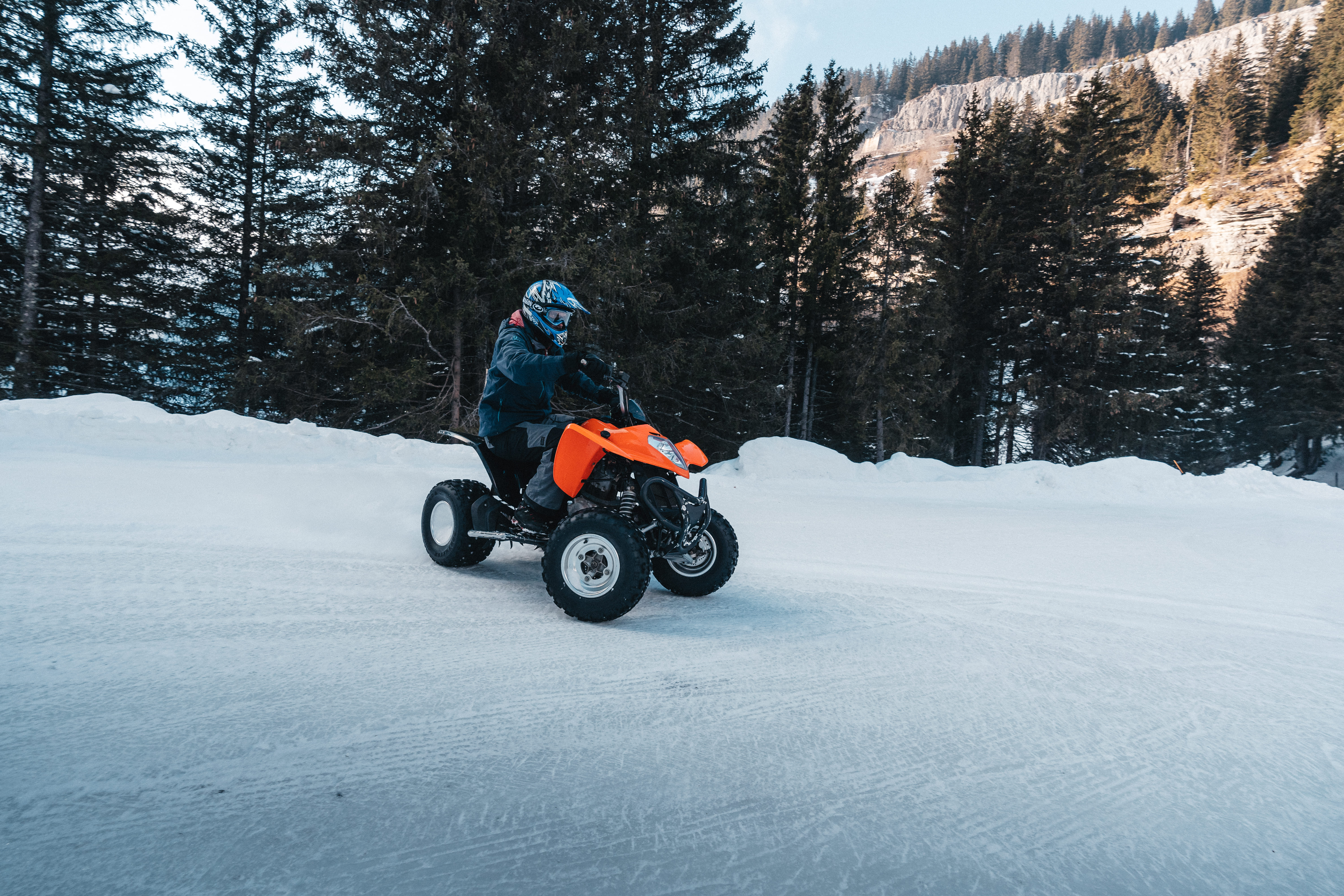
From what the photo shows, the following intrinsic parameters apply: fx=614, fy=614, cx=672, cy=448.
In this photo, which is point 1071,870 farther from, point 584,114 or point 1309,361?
point 1309,361

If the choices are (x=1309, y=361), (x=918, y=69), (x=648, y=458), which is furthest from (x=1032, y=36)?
(x=648, y=458)

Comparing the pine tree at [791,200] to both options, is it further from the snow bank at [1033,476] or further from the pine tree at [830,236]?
the snow bank at [1033,476]

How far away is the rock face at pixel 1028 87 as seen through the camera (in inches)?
5728

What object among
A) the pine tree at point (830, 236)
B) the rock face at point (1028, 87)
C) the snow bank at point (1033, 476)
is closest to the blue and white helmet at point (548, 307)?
the snow bank at point (1033, 476)

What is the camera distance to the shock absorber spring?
3869 millimetres

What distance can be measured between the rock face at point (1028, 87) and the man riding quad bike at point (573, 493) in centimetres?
15501

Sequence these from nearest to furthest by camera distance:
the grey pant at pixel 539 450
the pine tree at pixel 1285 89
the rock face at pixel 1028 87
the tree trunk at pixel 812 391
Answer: the grey pant at pixel 539 450
the tree trunk at pixel 812 391
the pine tree at pixel 1285 89
the rock face at pixel 1028 87

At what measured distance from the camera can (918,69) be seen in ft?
603

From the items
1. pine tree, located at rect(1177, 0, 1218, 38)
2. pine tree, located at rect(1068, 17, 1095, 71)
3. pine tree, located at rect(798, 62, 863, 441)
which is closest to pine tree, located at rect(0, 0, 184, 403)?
pine tree, located at rect(798, 62, 863, 441)

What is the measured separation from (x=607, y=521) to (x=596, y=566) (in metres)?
0.31

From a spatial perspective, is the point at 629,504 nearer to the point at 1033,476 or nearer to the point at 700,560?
the point at 700,560

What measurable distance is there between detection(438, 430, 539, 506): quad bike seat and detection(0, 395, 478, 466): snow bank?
472cm

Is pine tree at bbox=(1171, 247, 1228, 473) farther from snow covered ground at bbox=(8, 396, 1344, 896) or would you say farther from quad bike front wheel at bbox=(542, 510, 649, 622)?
quad bike front wheel at bbox=(542, 510, 649, 622)

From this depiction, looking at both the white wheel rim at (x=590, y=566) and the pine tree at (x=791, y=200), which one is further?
the pine tree at (x=791, y=200)
